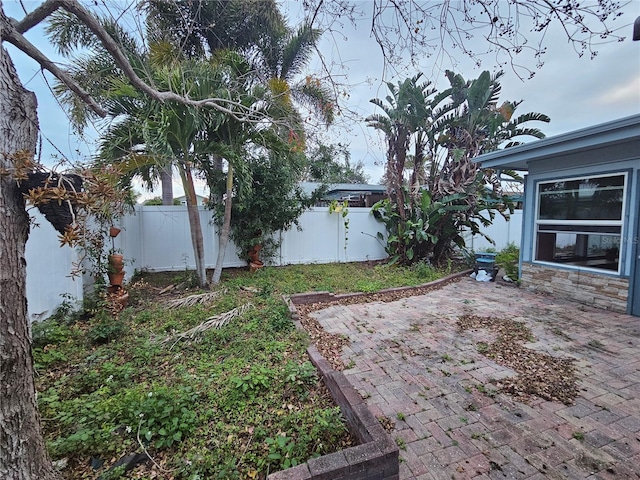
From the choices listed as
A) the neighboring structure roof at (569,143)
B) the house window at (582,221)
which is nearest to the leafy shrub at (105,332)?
the neighboring structure roof at (569,143)

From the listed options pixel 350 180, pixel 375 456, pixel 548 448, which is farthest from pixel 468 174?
pixel 350 180

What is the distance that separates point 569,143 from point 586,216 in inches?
55.5

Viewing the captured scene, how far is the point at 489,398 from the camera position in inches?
99.7

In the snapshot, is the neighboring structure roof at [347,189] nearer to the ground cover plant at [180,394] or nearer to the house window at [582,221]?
the house window at [582,221]

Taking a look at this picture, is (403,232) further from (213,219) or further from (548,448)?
(548,448)

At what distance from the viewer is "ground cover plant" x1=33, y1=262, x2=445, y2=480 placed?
5.83 feet

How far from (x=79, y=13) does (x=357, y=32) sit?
185cm

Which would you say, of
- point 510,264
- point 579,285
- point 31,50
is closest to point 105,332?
point 31,50

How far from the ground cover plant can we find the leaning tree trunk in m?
0.52

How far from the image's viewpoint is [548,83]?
2.51 meters

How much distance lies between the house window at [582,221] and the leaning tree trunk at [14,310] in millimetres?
6849

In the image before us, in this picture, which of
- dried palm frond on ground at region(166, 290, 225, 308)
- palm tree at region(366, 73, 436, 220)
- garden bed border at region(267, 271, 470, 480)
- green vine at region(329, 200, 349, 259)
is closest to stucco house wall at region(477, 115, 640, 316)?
palm tree at region(366, 73, 436, 220)

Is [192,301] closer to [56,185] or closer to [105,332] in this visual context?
[105,332]

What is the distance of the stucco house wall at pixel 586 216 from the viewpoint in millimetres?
4402
